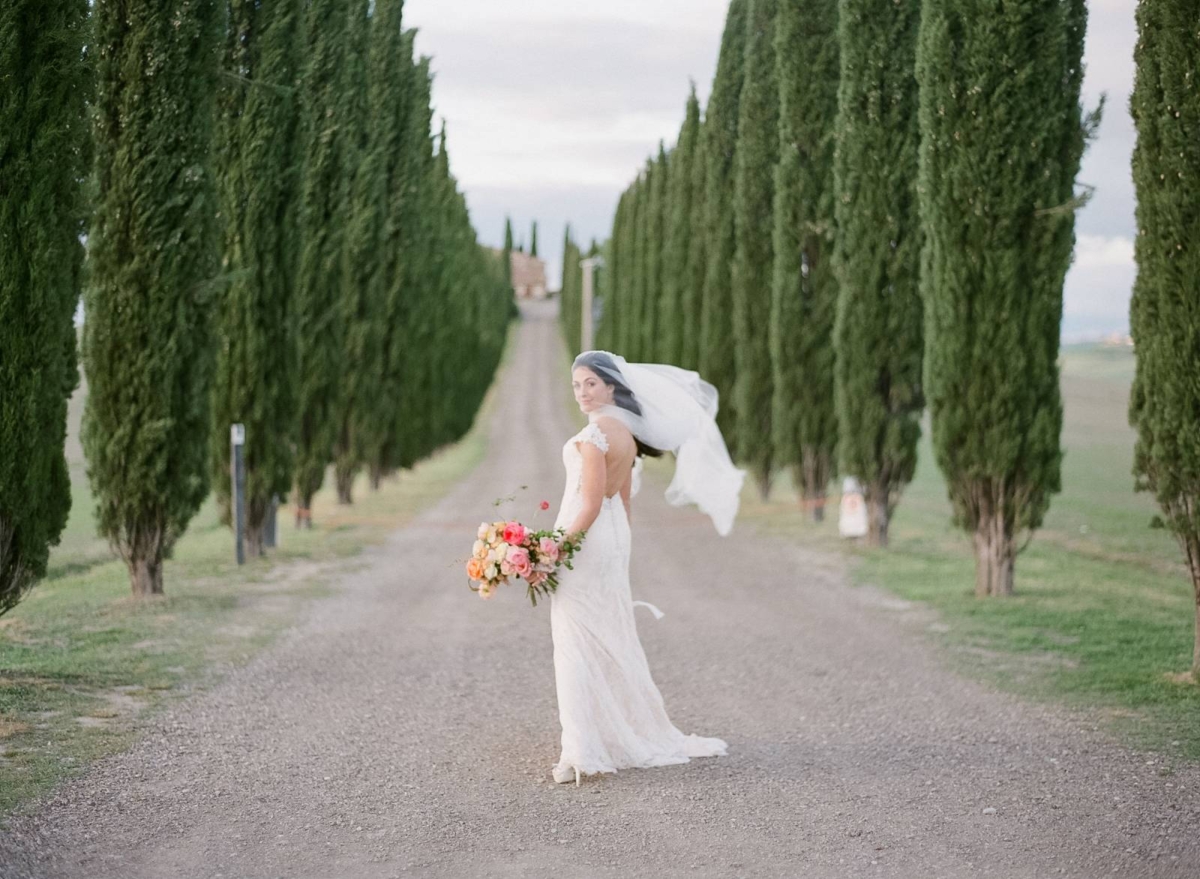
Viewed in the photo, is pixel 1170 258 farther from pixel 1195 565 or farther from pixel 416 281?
pixel 416 281

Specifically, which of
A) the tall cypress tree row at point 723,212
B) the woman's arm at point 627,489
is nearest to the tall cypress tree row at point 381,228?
the tall cypress tree row at point 723,212

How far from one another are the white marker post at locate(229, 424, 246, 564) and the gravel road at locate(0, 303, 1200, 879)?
12.4 feet

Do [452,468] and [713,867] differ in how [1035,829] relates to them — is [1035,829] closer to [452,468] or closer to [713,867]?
[713,867]

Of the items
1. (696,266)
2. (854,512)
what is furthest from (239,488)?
(696,266)

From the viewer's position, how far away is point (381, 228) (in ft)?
74.6

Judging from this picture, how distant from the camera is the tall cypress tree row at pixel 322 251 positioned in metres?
18.1

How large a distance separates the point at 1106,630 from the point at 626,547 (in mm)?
5209

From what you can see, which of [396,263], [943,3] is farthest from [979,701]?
[396,263]

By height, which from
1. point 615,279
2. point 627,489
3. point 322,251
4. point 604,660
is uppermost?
point 615,279

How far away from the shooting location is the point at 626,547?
21.9ft

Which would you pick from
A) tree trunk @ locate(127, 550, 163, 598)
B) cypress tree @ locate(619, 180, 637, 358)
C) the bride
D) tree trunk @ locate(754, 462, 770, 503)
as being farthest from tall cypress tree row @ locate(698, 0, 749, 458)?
the bride

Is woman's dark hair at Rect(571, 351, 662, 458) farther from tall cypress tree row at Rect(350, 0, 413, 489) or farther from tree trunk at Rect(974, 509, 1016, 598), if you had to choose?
tall cypress tree row at Rect(350, 0, 413, 489)

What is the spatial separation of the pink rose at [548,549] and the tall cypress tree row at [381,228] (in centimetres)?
1613

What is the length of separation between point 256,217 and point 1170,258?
9.92 m
